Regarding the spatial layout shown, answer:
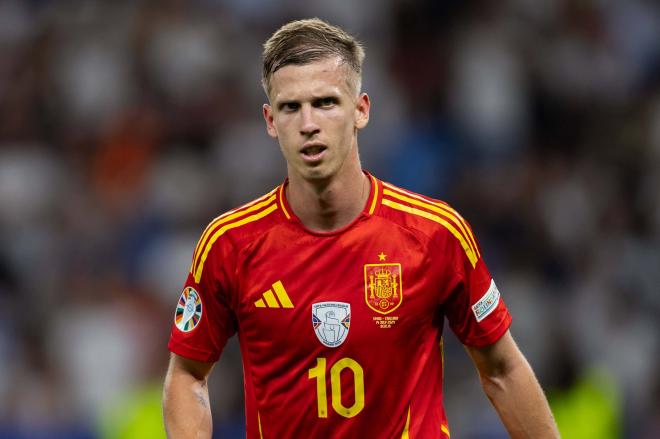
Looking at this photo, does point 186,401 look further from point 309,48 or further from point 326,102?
point 309,48

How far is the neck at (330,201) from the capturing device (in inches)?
195

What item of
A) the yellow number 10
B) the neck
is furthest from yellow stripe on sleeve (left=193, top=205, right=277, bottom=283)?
the yellow number 10

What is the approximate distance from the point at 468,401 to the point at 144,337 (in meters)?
2.30

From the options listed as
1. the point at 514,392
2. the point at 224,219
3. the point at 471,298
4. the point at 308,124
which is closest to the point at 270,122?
the point at 308,124

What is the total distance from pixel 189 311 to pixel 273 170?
5372 millimetres

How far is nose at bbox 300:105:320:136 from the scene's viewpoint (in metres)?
4.69

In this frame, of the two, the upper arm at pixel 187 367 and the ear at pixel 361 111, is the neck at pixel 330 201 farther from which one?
the upper arm at pixel 187 367

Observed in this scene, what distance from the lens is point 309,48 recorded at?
15.7 ft

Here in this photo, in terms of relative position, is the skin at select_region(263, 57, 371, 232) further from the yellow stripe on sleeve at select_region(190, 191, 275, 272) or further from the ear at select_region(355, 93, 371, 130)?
the yellow stripe on sleeve at select_region(190, 191, 275, 272)

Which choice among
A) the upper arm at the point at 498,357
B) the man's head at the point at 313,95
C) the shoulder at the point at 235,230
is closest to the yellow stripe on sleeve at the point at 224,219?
the shoulder at the point at 235,230

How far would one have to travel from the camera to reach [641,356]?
373 inches

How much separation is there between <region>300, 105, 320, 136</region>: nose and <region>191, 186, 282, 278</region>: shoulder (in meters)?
0.45

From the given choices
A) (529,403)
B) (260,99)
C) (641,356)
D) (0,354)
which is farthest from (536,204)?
(529,403)

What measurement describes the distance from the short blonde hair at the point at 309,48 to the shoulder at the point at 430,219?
1.47 feet
